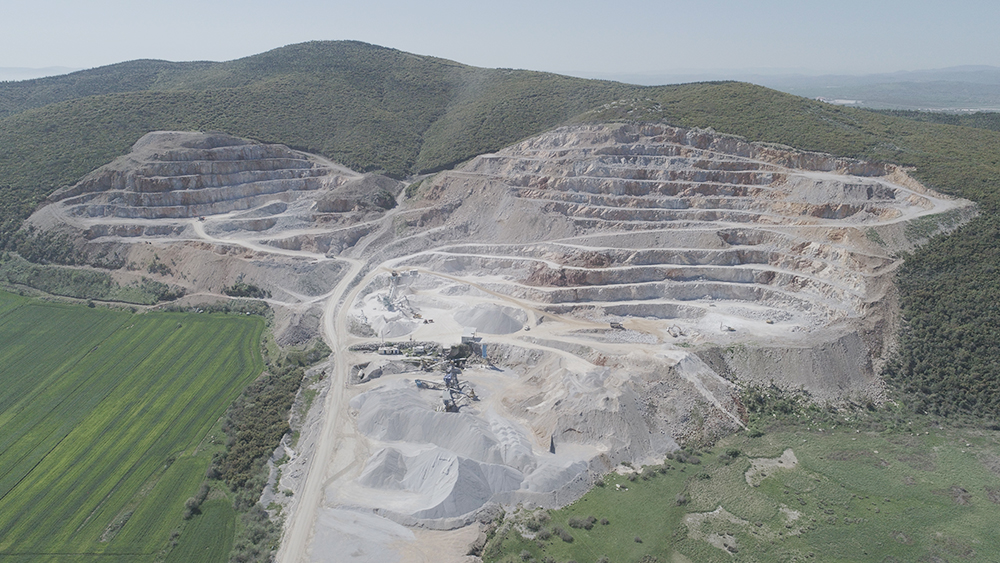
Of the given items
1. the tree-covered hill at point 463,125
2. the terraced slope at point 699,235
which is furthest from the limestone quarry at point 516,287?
the tree-covered hill at point 463,125

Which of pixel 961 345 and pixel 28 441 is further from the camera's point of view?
pixel 961 345

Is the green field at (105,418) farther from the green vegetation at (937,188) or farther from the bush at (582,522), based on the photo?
the green vegetation at (937,188)

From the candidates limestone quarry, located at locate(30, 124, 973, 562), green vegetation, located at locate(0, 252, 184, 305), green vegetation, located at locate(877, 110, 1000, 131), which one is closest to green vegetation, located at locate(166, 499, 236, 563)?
limestone quarry, located at locate(30, 124, 973, 562)

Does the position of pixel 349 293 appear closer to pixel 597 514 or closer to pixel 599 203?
pixel 599 203

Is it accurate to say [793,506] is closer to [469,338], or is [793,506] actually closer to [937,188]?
[469,338]

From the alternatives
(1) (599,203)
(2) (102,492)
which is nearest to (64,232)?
(2) (102,492)

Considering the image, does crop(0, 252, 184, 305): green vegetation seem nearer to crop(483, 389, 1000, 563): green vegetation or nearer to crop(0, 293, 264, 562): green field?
crop(0, 293, 264, 562): green field

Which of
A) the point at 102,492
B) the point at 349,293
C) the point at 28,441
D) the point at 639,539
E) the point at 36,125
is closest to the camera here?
the point at 639,539
